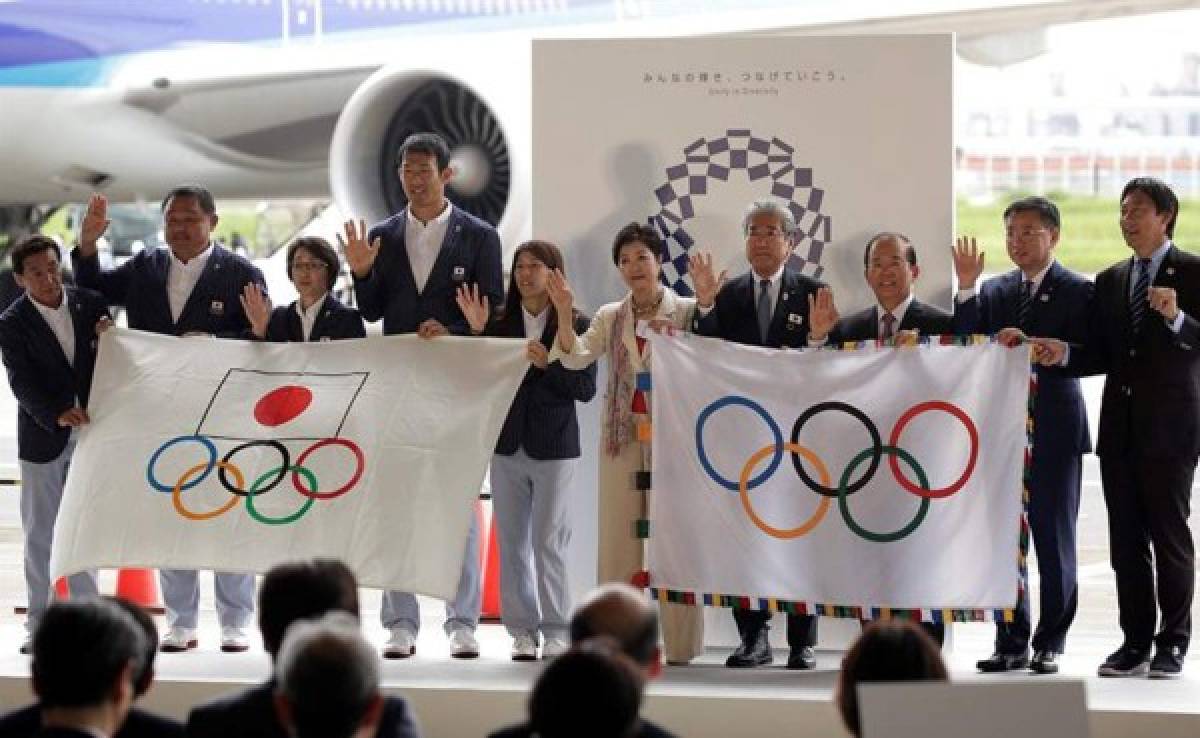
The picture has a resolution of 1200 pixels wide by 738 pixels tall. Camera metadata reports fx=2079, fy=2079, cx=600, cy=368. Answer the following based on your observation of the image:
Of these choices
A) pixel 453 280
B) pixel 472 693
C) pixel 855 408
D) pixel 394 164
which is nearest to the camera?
pixel 472 693

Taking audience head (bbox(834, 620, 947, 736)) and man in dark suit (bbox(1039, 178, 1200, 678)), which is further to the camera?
man in dark suit (bbox(1039, 178, 1200, 678))

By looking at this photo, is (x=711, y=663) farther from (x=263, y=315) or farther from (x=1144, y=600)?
(x=263, y=315)

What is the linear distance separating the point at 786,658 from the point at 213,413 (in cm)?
217

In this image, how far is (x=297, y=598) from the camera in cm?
414

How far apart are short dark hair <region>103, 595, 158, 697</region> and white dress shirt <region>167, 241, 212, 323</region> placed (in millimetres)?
3320

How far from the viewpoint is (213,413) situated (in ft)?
23.7

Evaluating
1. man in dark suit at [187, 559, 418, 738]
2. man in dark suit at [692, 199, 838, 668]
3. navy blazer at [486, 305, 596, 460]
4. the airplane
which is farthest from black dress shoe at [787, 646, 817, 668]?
the airplane

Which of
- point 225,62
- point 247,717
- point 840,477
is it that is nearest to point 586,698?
point 247,717

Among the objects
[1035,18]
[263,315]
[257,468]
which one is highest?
[1035,18]

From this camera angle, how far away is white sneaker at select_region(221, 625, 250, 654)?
723cm

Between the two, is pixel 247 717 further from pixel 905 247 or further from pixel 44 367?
pixel 44 367

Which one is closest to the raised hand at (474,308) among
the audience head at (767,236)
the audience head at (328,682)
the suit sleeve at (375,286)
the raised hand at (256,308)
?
the suit sleeve at (375,286)

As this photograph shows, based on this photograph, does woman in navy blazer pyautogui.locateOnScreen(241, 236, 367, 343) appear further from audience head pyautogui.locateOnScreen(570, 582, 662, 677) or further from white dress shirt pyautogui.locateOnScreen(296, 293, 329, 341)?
audience head pyautogui.locateOnScreen(570, 582, 662, 677)

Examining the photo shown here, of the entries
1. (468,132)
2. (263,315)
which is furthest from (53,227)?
(263,315)
